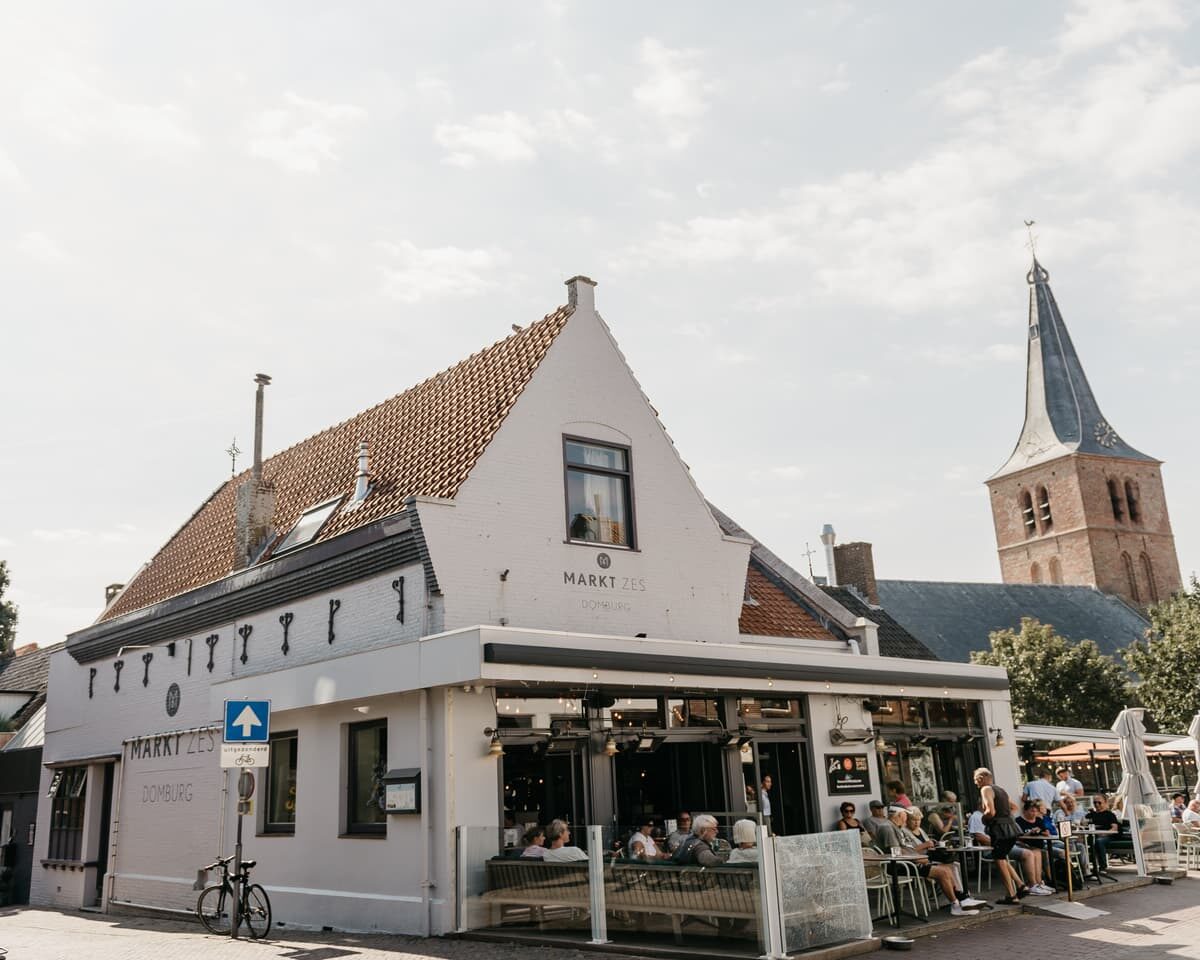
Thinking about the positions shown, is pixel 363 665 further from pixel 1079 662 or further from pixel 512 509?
pixel 1079 662

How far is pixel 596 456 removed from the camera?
15.5 meters

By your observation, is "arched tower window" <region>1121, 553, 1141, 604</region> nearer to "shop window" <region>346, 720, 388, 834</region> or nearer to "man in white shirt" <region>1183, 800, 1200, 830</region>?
"man in white shirt" <region>1183, 800, 1200, 830</region>

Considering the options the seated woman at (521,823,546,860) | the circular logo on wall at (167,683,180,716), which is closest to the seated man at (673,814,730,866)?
the seated woman at (521,823,546,860)

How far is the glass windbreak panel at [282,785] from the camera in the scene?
49.7 ft

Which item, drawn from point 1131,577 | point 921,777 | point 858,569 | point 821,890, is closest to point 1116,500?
point 1131,577

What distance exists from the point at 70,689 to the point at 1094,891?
1917cm

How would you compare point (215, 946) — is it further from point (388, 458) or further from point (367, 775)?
point (388, 458)

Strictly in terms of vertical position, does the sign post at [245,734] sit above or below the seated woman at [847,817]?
above

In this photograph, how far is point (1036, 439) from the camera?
243ft

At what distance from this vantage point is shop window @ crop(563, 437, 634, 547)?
49.3 ft

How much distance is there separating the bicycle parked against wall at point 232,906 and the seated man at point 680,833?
5223mm

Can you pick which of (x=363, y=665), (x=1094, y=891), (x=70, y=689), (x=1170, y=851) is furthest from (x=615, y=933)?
(x=70, y=689)

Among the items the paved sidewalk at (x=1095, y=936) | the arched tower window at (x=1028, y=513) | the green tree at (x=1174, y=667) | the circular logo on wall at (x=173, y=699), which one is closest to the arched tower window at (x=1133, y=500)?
the arched tower window at (x=1028, y=513)

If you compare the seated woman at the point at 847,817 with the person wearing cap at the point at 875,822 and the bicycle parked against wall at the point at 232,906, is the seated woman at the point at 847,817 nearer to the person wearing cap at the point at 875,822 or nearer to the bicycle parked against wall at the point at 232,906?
the person wearing cap at the point at 875,822
